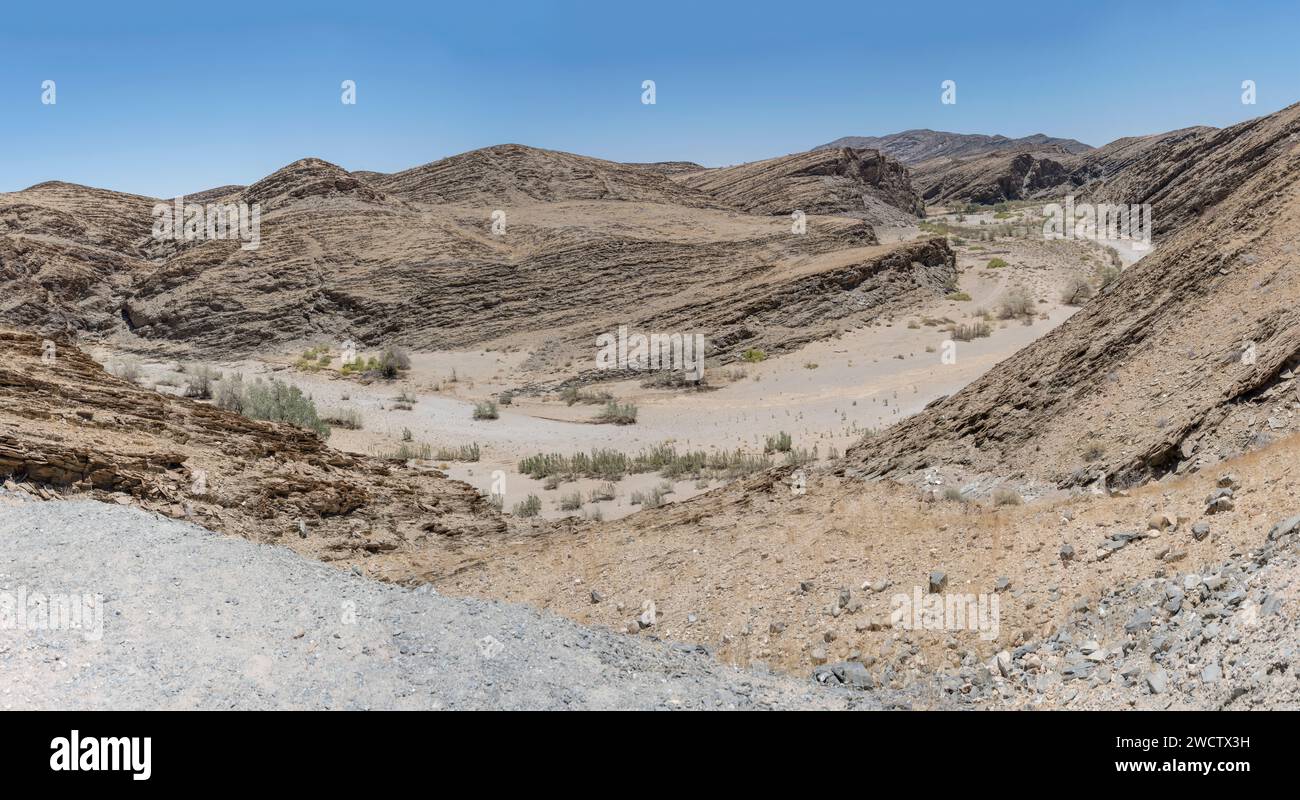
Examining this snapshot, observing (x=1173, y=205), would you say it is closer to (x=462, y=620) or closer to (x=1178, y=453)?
(x=1178, y=453)

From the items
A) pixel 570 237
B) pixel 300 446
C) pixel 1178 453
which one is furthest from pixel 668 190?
pixel 1178 453

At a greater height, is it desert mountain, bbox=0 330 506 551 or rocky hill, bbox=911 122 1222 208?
rocky hill, bbox=911 122 1222 208

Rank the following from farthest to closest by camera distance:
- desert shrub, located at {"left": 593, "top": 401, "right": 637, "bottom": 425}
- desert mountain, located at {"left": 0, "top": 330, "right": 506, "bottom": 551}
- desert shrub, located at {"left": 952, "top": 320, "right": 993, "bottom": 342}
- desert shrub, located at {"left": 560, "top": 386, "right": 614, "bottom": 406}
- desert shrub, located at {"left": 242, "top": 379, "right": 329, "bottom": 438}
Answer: desert shrub, located at {"left": 952, "top": 320, "right": 993, "bottom": 342}, desert shrub, located at {"left": 560, "top": 386, "right": 614, "bottom": 406}, desert shrub, located at {"left": 593, "top": 401, "right": 637, "bottom": 425}, desert shrub, located at {"left": 242, "top": 379, "right": 329, "bottom": 438}, desert mountain, located at {"left": 0, "top": 330, "right": 506, "bottom": 551}

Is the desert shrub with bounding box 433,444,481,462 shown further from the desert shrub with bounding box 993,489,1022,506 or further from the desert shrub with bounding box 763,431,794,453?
the desert shrub with bounding box 993,489,1022,506

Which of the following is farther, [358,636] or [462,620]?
[462,620]

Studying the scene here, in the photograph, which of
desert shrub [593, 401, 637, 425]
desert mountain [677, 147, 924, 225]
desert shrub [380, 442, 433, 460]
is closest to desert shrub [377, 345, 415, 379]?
desert shrub [593, 401, 637, 425]

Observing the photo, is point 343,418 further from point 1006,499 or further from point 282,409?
point 1006,499
